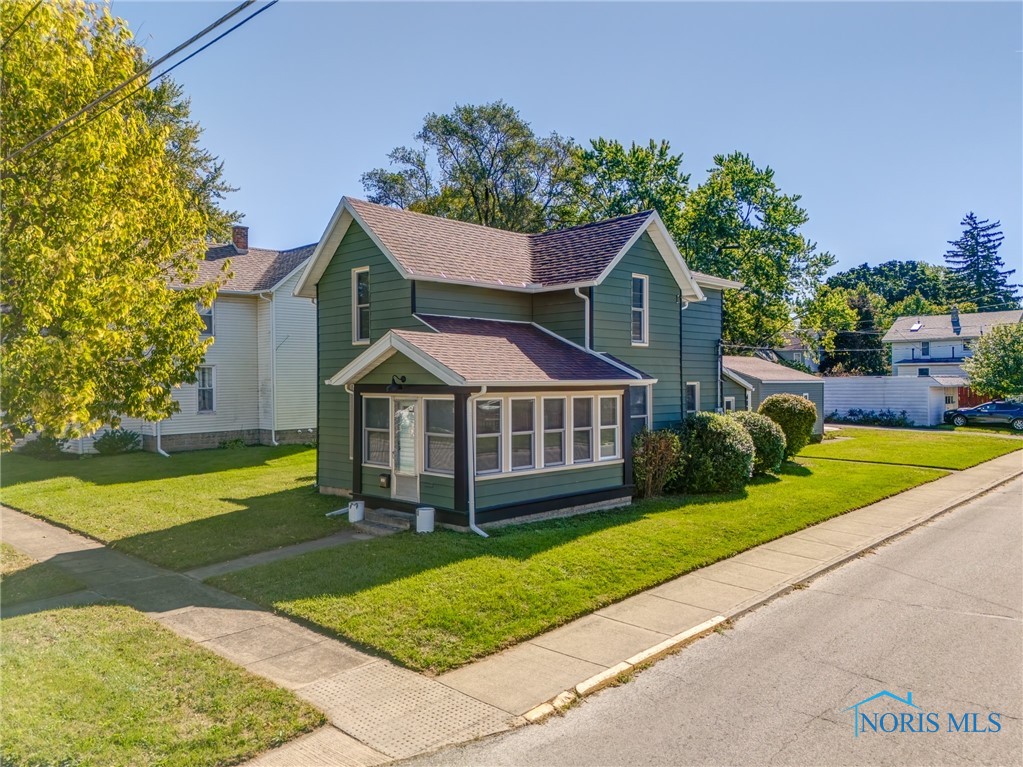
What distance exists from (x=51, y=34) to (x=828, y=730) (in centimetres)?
1319

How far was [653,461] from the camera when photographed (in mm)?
16906

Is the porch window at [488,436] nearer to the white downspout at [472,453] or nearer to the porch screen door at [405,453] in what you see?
the white downspout at [472,453]

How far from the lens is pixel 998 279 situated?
86.9 meters

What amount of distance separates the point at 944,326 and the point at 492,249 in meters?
52.8

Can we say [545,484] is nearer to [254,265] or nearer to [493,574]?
[493,574]

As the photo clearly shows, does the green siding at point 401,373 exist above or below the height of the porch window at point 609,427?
above

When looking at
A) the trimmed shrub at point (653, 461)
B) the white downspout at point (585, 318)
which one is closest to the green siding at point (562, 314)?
the white downspout at point (585, 318)

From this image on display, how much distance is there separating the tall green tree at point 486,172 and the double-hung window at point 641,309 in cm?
2532

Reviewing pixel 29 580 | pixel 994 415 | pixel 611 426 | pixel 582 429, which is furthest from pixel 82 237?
pixel 994 415

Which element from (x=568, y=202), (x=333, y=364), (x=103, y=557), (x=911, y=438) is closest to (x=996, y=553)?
(x=333, y=364)

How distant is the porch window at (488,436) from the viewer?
13.4 m

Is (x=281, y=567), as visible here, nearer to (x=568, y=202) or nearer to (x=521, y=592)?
(x=521, y=592)

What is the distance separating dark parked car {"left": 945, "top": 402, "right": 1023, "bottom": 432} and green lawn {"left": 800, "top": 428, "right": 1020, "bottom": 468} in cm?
648

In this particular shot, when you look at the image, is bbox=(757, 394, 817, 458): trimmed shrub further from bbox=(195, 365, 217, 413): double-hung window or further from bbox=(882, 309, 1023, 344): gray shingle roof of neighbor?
bbox=(882, 309, 1023, 344): gray shingle roof of neighbor
